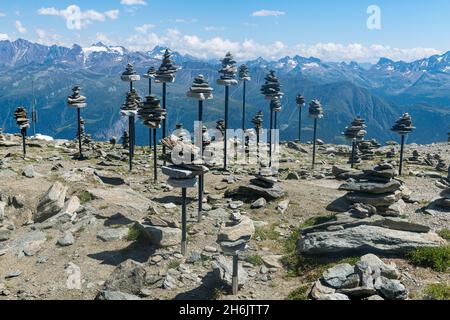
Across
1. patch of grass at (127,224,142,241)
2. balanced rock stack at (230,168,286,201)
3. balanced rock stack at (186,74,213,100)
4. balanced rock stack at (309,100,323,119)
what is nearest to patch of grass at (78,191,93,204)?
patch of grass at (127,224,142,241)

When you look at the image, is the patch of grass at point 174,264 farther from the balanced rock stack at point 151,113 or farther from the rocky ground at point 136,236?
the balanced rock stack at point 151,113

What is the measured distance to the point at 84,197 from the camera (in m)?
31.5

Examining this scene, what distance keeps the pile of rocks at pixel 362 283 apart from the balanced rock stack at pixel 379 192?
31.7 ft

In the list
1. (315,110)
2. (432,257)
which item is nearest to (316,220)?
(432,257)

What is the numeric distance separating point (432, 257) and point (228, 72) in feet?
140

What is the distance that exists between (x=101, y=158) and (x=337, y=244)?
38.6 metres

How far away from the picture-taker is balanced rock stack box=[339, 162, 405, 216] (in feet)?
94.9

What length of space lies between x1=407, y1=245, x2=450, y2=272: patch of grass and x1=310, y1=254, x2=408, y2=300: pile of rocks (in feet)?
5.07

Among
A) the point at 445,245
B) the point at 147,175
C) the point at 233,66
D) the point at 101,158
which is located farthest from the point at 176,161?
the point at 233,66

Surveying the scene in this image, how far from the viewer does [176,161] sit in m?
23.4

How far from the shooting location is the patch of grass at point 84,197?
3113 centimetres

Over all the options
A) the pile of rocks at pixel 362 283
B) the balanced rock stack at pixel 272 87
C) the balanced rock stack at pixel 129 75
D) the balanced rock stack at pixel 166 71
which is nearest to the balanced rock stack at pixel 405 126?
the balanced rock stack at pixel 272 87

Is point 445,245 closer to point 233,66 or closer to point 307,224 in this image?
point 307,224

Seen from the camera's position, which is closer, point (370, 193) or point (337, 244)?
point (337, 244)
